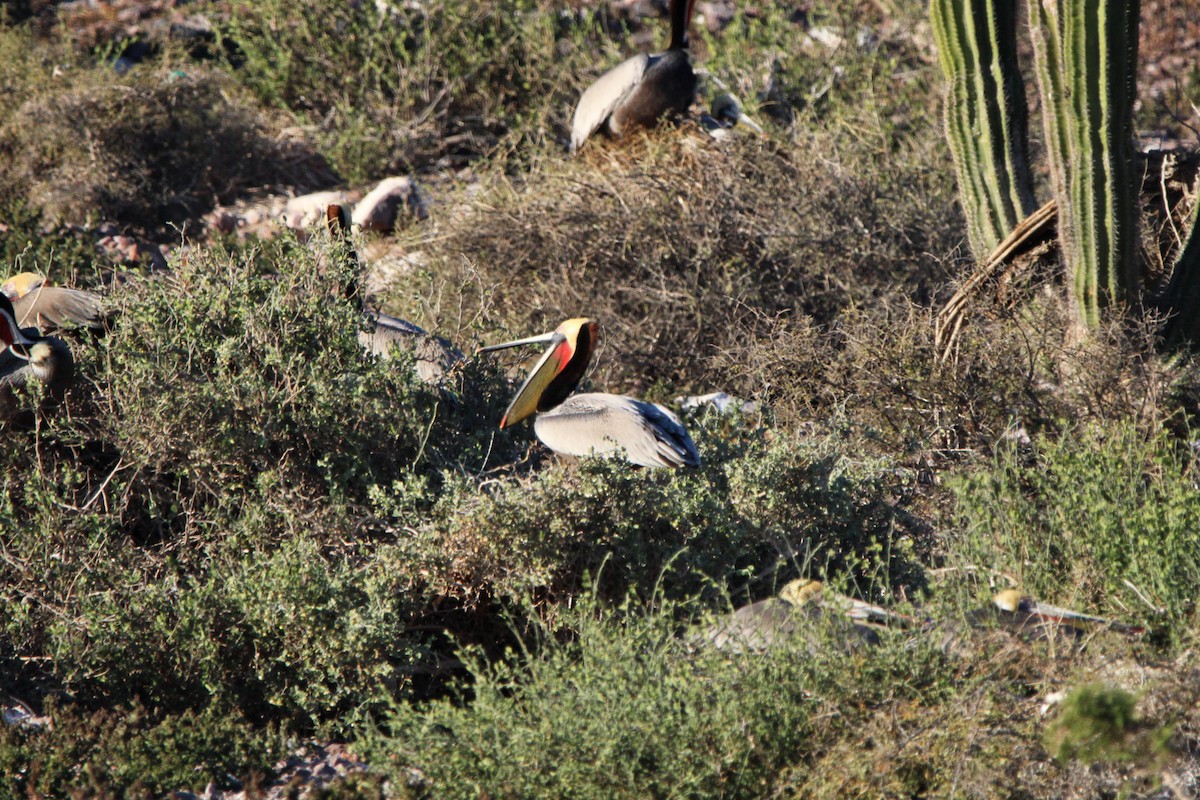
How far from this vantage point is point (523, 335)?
6.36 meters

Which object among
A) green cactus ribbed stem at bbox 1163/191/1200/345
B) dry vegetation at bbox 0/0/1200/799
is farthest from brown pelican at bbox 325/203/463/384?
green cactus ribbed stem at bbox 1163/191/1200/345

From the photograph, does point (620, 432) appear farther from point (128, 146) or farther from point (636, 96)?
point (128, 146)

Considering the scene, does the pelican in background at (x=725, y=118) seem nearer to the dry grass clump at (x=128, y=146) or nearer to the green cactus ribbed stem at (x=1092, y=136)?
the green cactus ribbed stem at (x=1092, y=136)

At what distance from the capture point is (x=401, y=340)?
5.13m

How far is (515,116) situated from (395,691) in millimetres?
5476

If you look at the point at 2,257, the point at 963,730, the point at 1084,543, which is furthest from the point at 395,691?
the point at 2,257

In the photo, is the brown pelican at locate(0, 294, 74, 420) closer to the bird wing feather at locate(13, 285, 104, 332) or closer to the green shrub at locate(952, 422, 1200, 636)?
the bird wing feather at locate(13, 285, 104, 332)

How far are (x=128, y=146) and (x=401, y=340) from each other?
4.09 metres

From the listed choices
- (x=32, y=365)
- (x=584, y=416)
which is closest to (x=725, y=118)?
(x=584, y=416)

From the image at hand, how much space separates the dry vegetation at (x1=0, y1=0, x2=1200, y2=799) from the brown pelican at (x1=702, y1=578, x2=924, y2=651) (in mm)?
97

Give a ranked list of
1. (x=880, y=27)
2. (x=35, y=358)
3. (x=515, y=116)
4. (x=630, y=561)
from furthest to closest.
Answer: (x=880, y=27), (x=515, y=116), (x=35, y=358), (x=630, y=561)

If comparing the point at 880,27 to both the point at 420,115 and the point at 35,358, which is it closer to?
the point at 420,115

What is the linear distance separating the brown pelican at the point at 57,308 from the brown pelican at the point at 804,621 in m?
2.73

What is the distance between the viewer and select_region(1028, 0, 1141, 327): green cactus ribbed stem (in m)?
4.96
